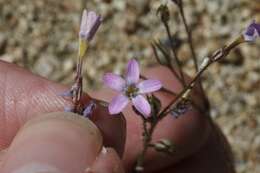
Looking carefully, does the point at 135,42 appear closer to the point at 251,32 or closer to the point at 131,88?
the point at 131,88

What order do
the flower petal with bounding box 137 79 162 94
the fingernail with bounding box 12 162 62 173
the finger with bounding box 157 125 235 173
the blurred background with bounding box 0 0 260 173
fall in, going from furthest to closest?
the blurred background with bounding box 0 0 260 173
the finger with bounding box 157 125 235 173
the flower petal with bounding box 137 79 162 94
the fingernail with bounding box 12 162 62 173

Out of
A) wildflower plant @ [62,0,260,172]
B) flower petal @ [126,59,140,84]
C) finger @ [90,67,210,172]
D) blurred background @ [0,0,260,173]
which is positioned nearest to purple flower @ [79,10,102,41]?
wildflower plant @ [62,0,260,172]

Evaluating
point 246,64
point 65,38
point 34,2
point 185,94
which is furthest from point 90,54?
point 185,94

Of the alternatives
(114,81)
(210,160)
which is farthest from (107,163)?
(210,160)

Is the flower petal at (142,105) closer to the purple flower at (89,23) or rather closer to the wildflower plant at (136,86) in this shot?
the wildflower plant at (136,86)

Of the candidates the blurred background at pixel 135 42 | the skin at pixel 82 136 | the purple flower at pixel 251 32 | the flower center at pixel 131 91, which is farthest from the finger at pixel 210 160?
the purple flower at pixel 251 32

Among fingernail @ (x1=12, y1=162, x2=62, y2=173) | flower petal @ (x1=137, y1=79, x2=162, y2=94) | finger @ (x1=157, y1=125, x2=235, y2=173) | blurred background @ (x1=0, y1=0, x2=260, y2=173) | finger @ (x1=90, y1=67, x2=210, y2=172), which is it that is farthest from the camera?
blurred background @ (x1=0, y1=0, x2=260, y2=173)

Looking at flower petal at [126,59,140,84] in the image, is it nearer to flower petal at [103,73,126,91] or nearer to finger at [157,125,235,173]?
flower petal at [103,73,126,91]
